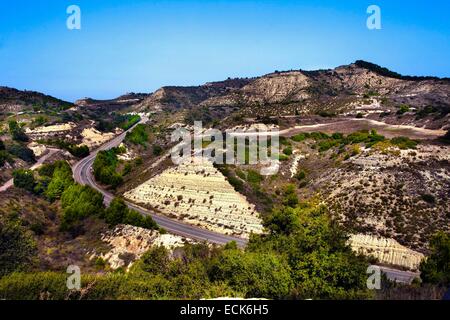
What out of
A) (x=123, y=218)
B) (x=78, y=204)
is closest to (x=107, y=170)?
(x=78, y=204)

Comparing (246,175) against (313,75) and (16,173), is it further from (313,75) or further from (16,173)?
(313,75)

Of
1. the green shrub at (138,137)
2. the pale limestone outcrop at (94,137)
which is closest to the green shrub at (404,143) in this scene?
the green shrub at (138,137)

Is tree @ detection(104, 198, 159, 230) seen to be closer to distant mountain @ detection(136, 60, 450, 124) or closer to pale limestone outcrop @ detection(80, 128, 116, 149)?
pale limestone outcrop @ detection(80, 128, 116, 149)

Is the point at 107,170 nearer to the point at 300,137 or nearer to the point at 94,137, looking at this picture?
the point at 300,137

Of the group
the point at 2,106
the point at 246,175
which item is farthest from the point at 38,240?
the point at 2,106

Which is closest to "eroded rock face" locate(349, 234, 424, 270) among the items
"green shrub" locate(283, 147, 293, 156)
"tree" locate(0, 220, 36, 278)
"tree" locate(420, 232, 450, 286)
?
"tree" locate(420, 232, 450, 286)

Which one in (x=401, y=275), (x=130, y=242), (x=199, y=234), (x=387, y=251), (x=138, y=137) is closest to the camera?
(x=401, y=275)
